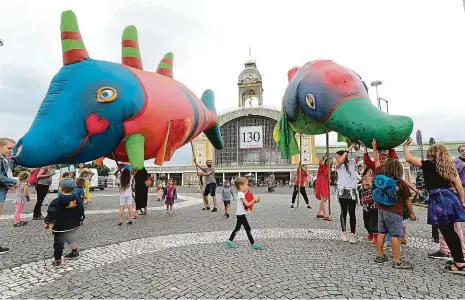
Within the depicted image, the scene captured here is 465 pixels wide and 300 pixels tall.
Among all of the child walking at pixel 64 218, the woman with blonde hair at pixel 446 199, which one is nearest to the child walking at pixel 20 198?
the child walking at pixel 64 218

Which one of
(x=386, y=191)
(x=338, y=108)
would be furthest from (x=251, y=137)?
(x=386, y=191)

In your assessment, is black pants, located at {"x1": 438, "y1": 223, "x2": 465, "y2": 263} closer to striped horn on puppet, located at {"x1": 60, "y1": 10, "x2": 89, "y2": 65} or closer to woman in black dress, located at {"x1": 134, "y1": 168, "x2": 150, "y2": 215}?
striped horn on puppet, located at {"x1": 60, "y1": 10, "x2": 89, "y2": 65}

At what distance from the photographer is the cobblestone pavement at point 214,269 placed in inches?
99.5

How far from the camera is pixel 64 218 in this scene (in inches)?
140

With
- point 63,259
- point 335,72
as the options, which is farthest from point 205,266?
point 335,72

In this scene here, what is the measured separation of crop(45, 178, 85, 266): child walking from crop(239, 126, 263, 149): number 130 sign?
4351 cm

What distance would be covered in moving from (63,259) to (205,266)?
180 cm

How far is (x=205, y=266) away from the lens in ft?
10.5

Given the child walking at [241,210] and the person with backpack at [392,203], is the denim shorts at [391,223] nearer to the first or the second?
the person with backpack at [392,203]

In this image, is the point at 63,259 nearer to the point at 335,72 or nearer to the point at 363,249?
the point at 363,249

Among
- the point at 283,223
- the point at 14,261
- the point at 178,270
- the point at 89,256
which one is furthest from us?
the point at 283,223

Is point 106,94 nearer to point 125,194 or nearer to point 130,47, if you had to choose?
point 130,47

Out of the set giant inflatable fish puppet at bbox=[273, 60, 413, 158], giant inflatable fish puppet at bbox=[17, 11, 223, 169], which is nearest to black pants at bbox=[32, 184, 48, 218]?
giant inflatable fish puppet at bbox=[17, 11, 223, 169]

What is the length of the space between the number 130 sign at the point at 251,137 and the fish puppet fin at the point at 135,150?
139ft
